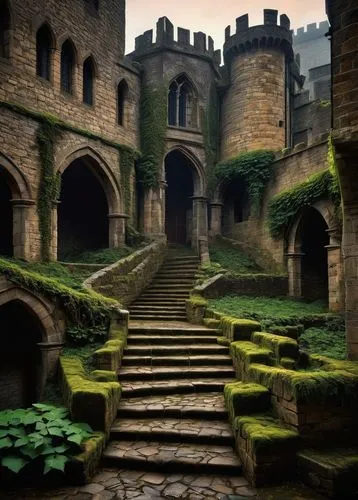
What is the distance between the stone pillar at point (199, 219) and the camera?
63.8 feet

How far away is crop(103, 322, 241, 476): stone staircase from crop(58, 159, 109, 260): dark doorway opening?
9.83 m

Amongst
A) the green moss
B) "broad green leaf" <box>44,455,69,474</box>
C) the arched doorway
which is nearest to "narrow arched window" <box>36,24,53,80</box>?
the arched doorway

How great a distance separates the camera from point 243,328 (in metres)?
7.96

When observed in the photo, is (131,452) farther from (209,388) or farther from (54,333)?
(54,333)

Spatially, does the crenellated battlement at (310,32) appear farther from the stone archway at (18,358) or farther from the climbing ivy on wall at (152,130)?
the stone archway at (18,358)

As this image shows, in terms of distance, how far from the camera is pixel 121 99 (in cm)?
1783

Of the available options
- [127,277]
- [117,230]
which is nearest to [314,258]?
[117,230]

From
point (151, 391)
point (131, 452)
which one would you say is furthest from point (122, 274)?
point (131, 452)

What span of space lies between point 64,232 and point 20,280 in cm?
935

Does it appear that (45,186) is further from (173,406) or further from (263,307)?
(173,406)

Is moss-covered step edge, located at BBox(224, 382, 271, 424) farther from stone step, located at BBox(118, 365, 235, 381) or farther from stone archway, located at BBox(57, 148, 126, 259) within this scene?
stone archway, located at BBox(57, 148, 126, 259)

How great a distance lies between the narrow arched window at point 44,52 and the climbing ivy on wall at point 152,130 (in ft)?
16.4

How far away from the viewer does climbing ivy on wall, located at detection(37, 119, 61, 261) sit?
1354 centimetres

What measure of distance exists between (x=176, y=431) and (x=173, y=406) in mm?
664
